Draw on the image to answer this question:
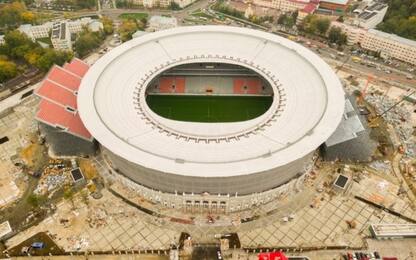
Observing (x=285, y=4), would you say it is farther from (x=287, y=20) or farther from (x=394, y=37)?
(x=394, y=37)

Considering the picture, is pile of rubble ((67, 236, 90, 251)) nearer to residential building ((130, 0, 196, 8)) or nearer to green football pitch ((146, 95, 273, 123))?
green football pitch ((146, 95, 273, 123))

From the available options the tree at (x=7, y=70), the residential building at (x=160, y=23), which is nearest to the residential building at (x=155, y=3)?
the residential building at (x=160, y=23)

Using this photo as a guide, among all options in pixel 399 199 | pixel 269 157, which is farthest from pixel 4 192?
pixel 399 199

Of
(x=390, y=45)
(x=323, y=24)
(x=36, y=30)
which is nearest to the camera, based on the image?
(x=390, y=45)

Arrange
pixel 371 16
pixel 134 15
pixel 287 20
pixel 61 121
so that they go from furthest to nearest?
pixel 134 15, pixel 287 20, pixel 371 16, pixel 61 121

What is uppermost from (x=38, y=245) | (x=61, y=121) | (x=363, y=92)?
(x=363, y=92)

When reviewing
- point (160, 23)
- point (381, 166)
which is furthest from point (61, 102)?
point (381, 166)

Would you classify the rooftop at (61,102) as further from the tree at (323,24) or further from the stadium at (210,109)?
the tree at (323,24)

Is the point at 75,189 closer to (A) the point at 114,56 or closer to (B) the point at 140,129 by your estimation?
(B) the point at 140,129
